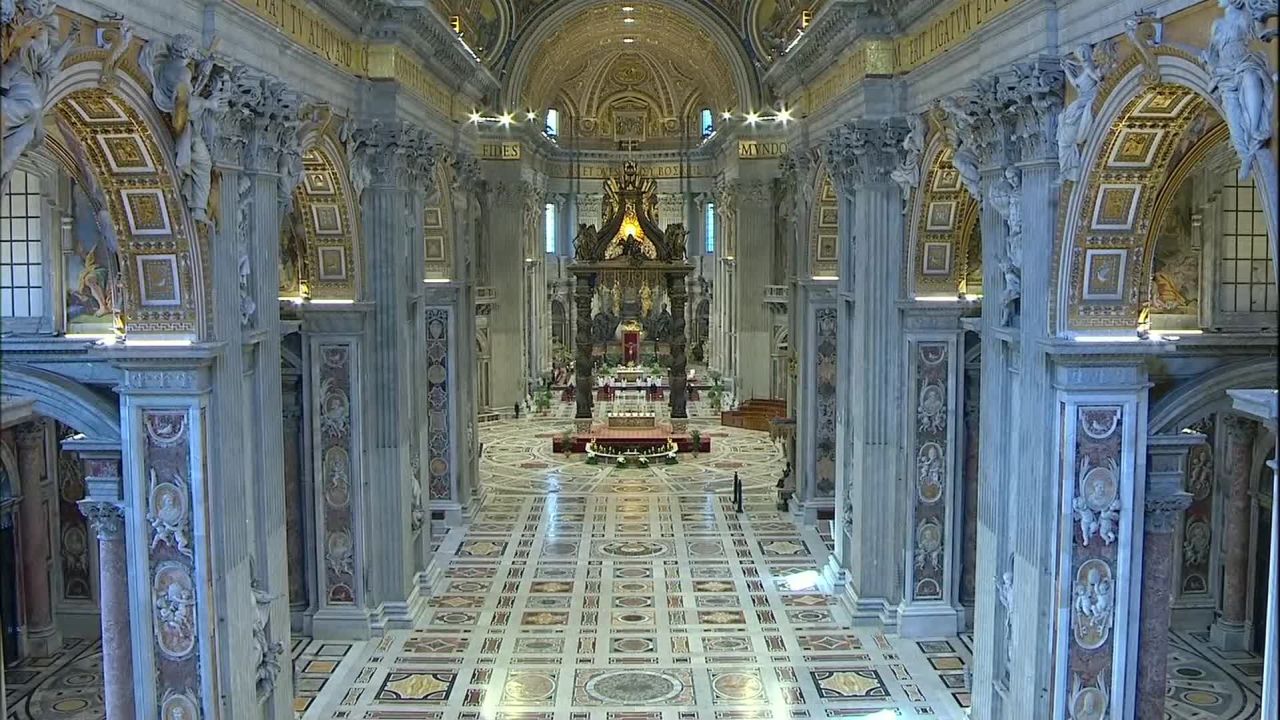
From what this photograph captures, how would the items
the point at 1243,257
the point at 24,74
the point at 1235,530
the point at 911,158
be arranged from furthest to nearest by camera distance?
the point at 1235,530, the point at 911,158, the point at 1243,257, the point at 24,74

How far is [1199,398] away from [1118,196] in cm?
192

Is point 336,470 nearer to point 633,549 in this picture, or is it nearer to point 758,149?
point 633,549

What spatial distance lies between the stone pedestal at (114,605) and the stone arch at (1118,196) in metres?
8.27

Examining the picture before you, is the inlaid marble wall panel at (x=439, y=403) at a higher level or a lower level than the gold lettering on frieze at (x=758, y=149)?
lower

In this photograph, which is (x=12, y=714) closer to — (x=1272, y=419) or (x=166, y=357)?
(x=166, y=357)

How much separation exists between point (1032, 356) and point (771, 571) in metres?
9.99

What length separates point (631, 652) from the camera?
15758 millimetres

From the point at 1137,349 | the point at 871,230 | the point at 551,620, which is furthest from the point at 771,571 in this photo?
the point at 1137,349

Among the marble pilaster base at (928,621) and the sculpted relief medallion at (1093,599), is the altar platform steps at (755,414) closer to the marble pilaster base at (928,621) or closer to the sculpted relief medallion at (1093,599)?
the marble pilaster base at (928,621)

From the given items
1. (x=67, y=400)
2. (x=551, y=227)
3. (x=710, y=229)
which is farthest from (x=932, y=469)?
(x=551, y=227)

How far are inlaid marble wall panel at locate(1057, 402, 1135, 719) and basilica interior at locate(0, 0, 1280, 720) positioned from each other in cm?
4

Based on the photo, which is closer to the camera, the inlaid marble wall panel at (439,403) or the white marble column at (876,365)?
the white marble column at (876,365)

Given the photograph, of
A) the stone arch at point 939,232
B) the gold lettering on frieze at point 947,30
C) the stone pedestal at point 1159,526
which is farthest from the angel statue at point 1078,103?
the stone arch at point 939,232

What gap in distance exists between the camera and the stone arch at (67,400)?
980cm
